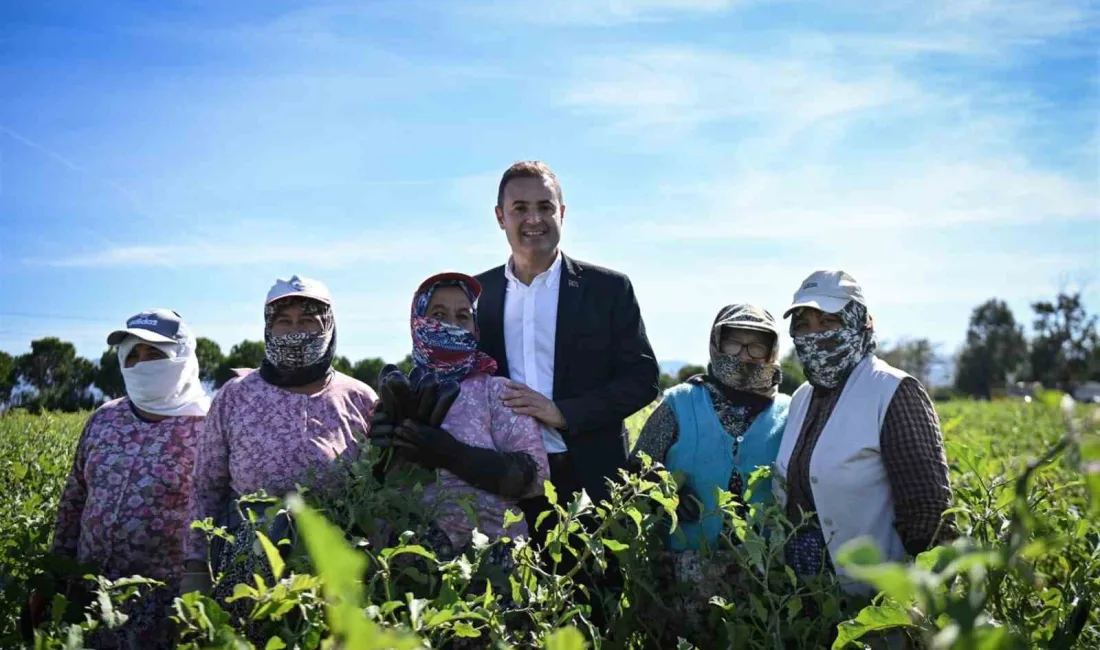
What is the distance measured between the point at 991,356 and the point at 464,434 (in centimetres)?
5822

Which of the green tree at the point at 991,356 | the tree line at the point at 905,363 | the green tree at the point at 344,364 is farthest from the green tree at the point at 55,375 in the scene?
the green tree at the point at 991,356

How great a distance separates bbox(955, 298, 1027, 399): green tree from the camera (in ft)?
174

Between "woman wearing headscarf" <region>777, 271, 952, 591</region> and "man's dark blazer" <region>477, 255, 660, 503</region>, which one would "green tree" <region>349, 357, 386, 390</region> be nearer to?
"man's dark blazer" <region>477, 255, 660, 503</region>

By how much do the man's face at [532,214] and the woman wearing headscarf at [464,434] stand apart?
0.45m

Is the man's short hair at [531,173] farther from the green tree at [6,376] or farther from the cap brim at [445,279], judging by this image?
the green tree at [6,376]

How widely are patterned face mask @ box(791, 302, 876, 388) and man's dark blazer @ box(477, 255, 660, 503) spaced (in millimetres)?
723

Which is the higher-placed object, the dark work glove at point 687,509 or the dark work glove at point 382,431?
the dark work glove at point 382,431

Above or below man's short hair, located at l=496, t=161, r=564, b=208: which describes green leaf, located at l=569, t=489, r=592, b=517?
below

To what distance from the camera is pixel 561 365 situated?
3426 mm

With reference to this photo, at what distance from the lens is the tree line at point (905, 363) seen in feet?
15.7

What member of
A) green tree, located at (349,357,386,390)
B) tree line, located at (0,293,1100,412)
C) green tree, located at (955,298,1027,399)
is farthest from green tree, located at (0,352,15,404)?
green tree, located at (955,298,1027,399)

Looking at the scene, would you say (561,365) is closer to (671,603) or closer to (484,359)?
(484,359)

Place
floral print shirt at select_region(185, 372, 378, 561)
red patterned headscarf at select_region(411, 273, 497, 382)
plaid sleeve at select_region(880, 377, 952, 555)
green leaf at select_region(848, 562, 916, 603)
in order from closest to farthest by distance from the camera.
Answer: green leaf at select_region(848, 562, 916, 603), plaid sleeve at select_region(880, 377, 952, 555), floral print shirt at select_region(185, 372, 378, 561), red patterned headscarf at select_region(411, 273, 497, 382)

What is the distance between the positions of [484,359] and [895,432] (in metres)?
1.31
